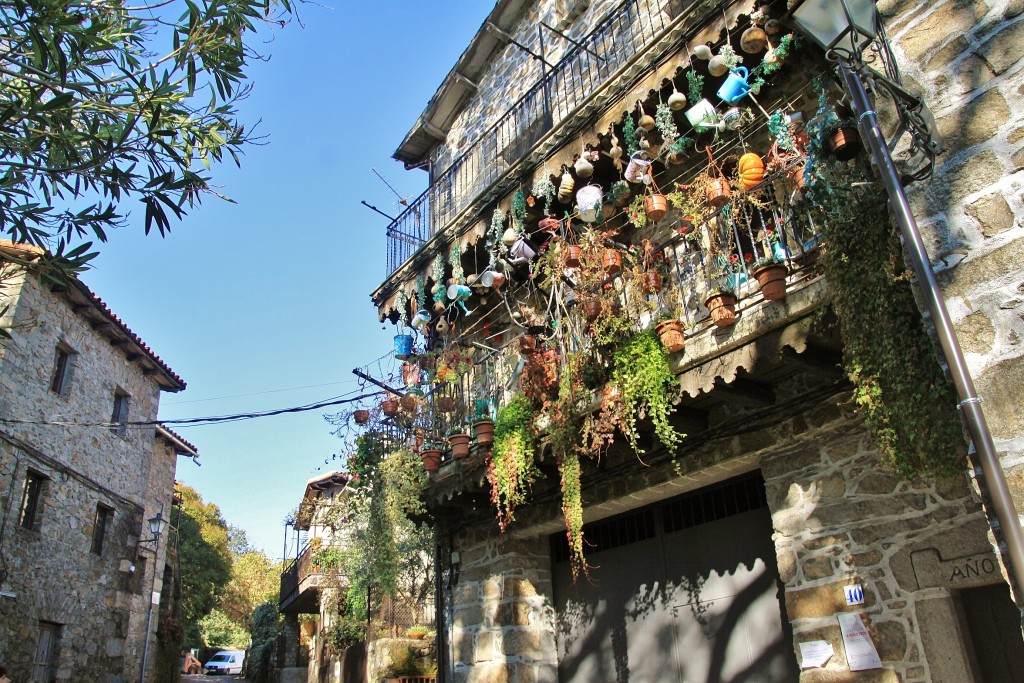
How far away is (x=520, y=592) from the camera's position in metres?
8.16

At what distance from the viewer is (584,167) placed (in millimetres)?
8000

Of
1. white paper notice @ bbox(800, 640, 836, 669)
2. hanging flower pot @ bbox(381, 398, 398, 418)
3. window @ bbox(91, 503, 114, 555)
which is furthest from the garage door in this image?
window @ bbox(91, 503, 114, 555)

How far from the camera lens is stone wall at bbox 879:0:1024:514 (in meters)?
3.29

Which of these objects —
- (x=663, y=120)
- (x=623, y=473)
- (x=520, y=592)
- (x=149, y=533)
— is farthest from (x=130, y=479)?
(x=663, y=120)

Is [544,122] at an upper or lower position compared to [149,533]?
upper

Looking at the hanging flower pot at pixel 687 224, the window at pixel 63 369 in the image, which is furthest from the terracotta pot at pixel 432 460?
the window at pixel 63 369

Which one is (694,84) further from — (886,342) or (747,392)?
(886,342)

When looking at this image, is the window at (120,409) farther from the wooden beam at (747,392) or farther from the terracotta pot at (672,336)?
the wooden beam at (747,392)

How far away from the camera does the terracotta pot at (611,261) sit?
6.91 meters

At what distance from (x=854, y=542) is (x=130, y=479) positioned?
17.2m

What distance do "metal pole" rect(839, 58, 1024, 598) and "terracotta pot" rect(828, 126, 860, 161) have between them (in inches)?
32.9

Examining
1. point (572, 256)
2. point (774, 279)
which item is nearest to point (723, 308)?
point (774, 279)

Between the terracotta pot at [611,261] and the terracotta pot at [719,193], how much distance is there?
1070mm

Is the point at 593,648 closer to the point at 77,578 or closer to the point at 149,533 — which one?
the point at 77,578
